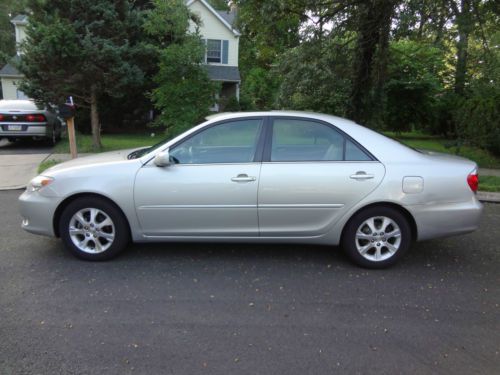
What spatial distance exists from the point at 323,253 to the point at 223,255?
1.13 meters

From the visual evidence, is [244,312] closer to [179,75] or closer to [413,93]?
[179,75]

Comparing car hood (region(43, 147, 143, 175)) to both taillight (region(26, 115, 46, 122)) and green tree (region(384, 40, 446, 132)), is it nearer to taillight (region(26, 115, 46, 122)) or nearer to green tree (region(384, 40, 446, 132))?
taillight (region(26, 115, 46, 122))

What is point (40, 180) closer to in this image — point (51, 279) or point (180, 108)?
point (51, 279)

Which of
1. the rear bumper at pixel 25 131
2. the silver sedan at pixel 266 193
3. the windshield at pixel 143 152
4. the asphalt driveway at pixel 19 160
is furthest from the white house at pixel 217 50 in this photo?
the silver sedan at pixel 266 193

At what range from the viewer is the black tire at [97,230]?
4.45m

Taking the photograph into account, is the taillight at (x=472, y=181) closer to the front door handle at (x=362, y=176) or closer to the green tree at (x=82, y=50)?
the front door handle at (x=362, y=176)

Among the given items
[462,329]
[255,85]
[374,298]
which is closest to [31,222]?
[374,298]

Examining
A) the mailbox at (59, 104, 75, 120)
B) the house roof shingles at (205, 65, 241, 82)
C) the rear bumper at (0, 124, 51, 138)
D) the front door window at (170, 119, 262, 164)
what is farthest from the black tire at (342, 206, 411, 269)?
the house roof shingles at (205, 65, 241, 82)

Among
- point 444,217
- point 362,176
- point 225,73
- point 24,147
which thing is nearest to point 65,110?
point 362,176

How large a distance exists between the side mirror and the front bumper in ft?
3.62

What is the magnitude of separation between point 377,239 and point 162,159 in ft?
7.49

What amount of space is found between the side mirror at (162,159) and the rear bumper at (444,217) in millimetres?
2408

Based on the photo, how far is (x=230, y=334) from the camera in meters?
3.25

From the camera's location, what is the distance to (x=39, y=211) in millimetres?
4500
